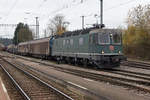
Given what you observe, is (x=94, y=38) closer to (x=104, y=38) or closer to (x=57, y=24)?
(x=104, y=38)

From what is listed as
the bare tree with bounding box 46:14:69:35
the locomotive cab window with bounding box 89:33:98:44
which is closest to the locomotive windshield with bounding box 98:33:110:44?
the locomotive cab window with bounding box 89:33:98:44

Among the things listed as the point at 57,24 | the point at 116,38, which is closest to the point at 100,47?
the point at 116,38

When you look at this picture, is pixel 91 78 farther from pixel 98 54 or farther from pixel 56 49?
pixel 56 49

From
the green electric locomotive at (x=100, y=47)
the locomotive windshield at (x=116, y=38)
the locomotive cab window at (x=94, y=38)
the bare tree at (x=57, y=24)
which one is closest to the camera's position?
the green electric locomotive at (x=100, y=47)

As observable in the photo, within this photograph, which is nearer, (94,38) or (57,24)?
(94,38)

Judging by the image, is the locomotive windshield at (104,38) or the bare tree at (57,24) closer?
the locomotive windshield at (104,38)

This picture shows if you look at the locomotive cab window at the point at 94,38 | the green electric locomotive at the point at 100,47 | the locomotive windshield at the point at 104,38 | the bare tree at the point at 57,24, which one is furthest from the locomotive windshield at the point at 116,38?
the bare tree at the point at 57,24

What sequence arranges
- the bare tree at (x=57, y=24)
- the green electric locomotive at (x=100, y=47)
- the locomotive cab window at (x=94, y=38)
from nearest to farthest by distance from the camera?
1. the green electric locomotive at (x=100, y=47)
2. the locomotive cab window at (x=94, y=38)
3. the bare tree at (x=57, y=24)

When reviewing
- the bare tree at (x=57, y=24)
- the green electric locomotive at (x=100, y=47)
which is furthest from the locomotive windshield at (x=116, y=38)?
the bare tree at (x=57, y=24)

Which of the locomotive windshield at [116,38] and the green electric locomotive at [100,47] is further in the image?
the locomotive windshield at [116,38]

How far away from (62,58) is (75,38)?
16.8ft

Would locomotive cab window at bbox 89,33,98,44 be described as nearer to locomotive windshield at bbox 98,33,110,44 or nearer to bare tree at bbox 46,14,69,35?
locomotive windshield at bbox 98,33,110,44

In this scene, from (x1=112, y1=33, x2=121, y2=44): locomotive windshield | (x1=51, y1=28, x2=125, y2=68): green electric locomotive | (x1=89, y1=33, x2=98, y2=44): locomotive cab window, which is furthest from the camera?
(x1=112, y1=33, x2=121, y2=44): locomotive windshield

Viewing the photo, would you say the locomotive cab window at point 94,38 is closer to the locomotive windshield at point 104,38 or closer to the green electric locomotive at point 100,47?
the green electric locomotive at point 100,47
